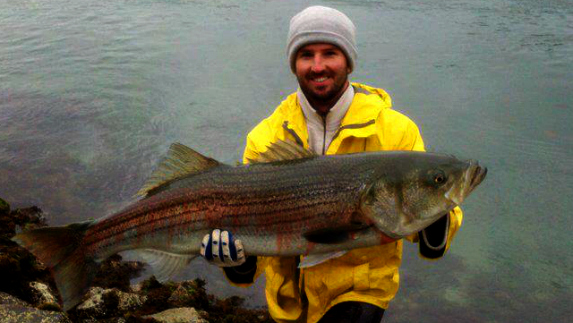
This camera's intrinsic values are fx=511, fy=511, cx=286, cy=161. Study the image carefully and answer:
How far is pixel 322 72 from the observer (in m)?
3.68

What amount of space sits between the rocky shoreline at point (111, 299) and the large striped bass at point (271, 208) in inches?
24.3

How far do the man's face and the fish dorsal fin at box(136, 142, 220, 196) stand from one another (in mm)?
907

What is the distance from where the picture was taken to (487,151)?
297 inches

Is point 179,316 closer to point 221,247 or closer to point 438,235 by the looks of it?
point 221,247

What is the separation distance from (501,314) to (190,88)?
7424 mm

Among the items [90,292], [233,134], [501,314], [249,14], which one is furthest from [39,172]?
[249,14]

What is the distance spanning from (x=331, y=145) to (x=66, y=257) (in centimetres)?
199

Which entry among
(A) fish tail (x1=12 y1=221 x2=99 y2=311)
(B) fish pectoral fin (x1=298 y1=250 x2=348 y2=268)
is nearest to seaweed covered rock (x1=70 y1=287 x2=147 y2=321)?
(A) fish tail (x1=12 y1=221 x2=99 y2=311)

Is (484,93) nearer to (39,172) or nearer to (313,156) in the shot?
(313,156)

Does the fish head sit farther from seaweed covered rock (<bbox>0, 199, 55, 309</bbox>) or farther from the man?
seaweed covered rock (<bbox>0, 199, 55, 309</bbox>)

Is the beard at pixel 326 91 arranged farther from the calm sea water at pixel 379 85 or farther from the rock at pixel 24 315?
the calm sea water at pixel 379 85

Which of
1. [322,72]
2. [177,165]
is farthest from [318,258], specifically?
[322,72]

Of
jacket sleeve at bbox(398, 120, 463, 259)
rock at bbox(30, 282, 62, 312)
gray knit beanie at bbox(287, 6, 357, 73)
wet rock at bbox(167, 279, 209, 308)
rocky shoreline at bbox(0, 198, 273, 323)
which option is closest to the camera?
jacket sleeve at bbox(398, 120, 463, 259)

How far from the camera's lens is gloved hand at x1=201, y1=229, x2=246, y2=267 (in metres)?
3.27
